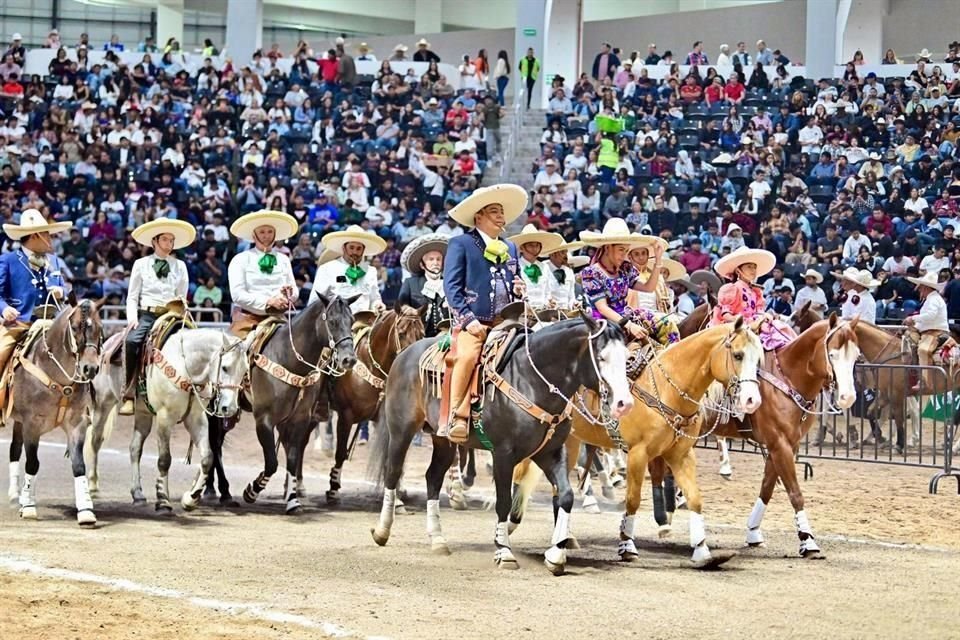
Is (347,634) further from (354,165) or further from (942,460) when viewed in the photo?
(354,165)

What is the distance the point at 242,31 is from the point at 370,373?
2165 centimetres

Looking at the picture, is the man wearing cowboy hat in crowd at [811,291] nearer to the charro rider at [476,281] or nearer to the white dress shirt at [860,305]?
the white dress shirt at [860,305]

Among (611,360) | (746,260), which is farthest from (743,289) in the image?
(611,360)

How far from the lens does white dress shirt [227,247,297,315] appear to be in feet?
44.9

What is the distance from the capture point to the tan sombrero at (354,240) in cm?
1501

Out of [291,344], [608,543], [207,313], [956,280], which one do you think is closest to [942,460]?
[956,280]

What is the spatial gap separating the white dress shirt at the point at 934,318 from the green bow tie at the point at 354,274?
827 centimetres


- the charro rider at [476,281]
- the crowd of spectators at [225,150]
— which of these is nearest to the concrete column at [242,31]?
the crowd of spectators at [225,150]

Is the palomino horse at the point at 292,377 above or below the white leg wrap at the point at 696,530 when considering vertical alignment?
above

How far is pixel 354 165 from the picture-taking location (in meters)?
26.8

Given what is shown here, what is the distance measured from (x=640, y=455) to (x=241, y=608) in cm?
353

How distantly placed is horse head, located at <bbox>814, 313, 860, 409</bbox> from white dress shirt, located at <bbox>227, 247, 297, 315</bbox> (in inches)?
212

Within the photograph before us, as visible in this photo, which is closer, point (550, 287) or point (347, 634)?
point (347, 634)

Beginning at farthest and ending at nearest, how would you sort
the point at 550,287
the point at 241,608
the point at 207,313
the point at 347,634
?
1. the point at 207,313
2. the point at 550,287
3. the point at 241,608
4. the point at 347,634
